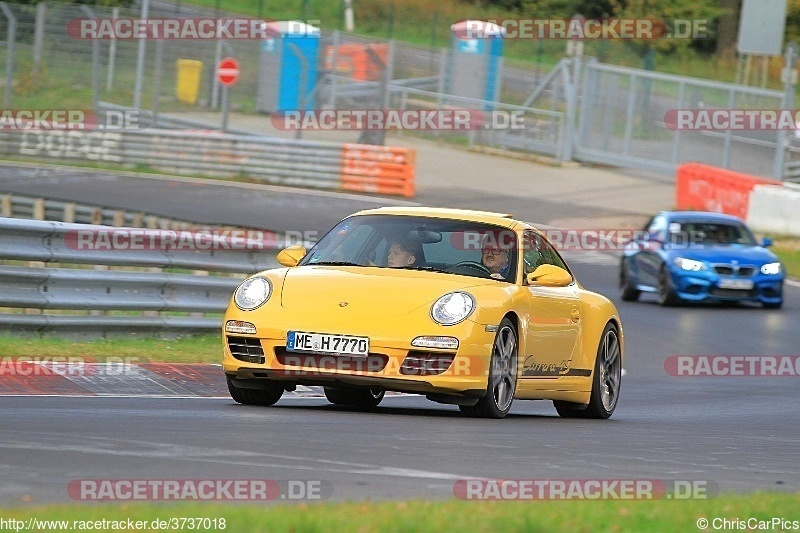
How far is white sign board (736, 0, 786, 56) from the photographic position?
36531 millimetres

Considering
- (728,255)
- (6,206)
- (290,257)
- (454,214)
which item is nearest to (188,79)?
(6,206)

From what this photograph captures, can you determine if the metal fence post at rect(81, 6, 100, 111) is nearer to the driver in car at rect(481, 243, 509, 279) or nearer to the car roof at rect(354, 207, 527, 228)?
the car roof at rect(354, 207, 527, 228)

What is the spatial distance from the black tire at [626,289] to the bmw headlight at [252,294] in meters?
13.6

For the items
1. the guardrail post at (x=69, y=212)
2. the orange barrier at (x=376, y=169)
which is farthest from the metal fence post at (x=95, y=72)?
the guardrail post at (x=69, y=212)

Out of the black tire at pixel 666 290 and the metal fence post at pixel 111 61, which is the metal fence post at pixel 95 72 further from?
the black tire at pixel 666 290

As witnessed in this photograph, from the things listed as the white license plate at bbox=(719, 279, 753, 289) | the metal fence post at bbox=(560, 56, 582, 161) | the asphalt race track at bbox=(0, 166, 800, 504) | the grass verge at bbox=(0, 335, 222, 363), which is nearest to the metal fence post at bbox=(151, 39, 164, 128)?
the metal fence post at bbox=(560, 56, 582, 161)

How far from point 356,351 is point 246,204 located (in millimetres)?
20718

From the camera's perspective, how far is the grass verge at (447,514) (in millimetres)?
5633

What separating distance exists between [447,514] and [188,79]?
113 ft

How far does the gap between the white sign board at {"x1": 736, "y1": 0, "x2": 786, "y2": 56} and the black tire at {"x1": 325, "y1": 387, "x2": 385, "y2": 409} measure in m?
26.7

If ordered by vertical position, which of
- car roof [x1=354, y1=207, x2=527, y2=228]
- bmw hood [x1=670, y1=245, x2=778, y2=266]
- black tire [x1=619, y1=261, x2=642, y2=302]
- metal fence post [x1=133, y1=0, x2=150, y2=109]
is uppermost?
metal fence post [x1=133, y1=0, x2=150, y2=109]

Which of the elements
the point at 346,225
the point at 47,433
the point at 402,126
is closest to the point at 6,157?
the point at 402,126

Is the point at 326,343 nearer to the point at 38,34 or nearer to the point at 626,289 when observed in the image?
the point at 626,289

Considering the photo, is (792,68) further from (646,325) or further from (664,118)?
(646,325)
